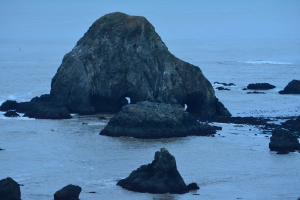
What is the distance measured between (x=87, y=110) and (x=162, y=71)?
6303 mm

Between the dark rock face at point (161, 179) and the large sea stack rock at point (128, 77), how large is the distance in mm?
19883

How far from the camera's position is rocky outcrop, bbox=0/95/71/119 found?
6000cm

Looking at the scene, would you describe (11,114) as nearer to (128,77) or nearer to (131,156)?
(128,77)

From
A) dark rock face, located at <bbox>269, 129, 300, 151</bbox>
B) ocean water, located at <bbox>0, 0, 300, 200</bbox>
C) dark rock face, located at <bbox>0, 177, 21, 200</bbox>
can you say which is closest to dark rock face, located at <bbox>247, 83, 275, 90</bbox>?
ocean water, located at <bbox>0, 0, 300, 200</bbox>

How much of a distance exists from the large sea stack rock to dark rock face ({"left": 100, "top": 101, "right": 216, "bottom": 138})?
5928 mm

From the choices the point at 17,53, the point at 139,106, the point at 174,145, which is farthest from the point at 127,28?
the point at 17,53

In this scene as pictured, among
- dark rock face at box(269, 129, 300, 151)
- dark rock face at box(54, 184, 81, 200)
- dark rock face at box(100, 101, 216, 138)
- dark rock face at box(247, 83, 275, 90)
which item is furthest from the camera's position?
dark rock face at box(247, 83, 275, 90)

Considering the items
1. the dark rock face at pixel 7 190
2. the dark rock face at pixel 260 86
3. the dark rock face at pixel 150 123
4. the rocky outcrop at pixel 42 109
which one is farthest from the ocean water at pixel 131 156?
the dark rock face at pixel 7 190

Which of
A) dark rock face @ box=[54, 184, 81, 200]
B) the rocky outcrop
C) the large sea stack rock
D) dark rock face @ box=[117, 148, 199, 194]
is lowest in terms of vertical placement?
dark rock face @ box=[54, 184, 81, 200]

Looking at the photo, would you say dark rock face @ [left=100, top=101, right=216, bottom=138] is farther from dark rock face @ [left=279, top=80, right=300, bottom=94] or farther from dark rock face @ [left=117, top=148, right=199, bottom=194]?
dark rock face @ [left=279, top=80, right=300, bottom=94]

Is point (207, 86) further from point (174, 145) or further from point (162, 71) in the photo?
point (174, 145)

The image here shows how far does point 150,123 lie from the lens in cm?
5366

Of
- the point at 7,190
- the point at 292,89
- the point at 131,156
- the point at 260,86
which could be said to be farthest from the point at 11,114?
the point at 260,86

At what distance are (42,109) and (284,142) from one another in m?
19.1
